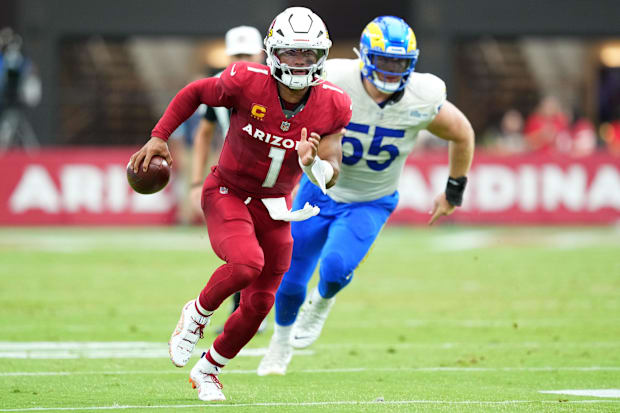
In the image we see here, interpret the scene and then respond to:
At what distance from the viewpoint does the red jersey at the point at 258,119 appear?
19.1 feet

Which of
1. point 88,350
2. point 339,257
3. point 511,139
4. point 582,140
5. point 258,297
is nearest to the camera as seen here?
point 258,297

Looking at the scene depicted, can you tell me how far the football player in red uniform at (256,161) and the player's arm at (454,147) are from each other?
122cm

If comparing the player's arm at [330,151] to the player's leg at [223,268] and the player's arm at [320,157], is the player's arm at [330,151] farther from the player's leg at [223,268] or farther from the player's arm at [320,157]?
the player's leg at [223,268]

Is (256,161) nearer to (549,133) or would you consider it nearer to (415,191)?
(415,191)

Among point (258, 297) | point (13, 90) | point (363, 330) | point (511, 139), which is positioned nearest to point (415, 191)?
point (511, 139)

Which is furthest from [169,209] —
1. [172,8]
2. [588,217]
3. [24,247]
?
[588,217]

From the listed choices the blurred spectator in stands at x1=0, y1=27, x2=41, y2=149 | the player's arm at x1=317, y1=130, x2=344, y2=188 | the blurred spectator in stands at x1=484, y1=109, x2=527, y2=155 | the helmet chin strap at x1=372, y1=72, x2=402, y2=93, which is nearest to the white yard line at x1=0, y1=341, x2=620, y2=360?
the helmet chin strap at x1=372, y1=72, x2=402, y2=93

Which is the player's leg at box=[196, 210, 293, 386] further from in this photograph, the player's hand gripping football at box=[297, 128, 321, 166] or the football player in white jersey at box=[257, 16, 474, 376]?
the football player in white jersey at box=[257, 16, 474, 376]

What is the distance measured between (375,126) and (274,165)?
3.99 ft

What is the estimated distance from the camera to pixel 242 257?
223 inches

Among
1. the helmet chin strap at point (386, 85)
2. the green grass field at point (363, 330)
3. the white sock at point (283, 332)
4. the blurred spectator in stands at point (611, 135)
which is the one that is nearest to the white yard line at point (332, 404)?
the green grass field at point (363, 330)

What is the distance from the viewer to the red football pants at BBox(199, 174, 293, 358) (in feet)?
18.6

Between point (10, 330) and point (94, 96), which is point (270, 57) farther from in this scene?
point (94, 96)

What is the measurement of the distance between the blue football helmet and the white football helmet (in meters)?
0.97
